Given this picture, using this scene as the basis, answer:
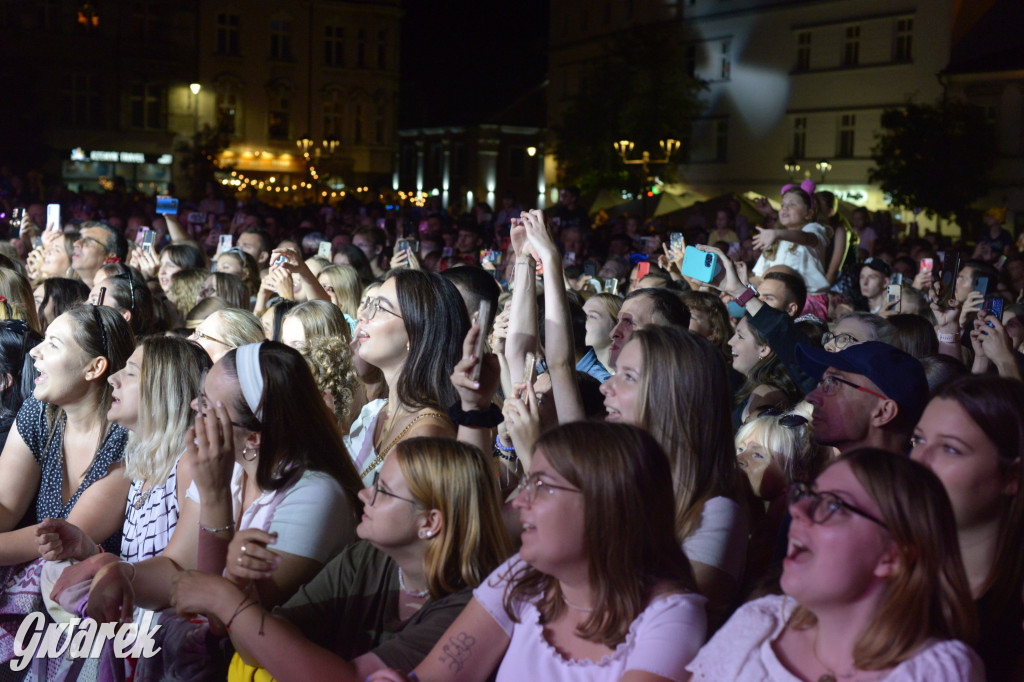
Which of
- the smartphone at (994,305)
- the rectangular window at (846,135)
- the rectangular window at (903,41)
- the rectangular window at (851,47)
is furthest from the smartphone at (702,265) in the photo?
the rectangular window at (851,47)

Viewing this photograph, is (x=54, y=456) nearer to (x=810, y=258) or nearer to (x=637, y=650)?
(x=637, y=650)

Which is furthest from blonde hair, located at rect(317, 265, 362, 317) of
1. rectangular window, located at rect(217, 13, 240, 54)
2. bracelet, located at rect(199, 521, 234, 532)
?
rectangular window, located at rect(217, 13, 240, 54)

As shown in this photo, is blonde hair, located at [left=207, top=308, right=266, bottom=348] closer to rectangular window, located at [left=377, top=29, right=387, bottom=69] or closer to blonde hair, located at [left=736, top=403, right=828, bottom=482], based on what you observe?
blonde hair, located at [left=736, top=403, right=828, bottom=482]

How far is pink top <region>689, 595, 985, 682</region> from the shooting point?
1.94m

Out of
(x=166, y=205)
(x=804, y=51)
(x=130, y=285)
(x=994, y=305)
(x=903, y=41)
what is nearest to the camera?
(x=994, y=305)

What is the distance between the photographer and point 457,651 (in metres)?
2.55

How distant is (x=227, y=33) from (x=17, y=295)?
135 feet

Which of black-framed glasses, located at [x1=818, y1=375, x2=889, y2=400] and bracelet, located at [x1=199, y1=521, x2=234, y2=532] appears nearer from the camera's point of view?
bracelet, located at [x1=199, y1=521, x2=234, y2=532]

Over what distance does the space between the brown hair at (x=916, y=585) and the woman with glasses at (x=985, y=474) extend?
66 centimetres

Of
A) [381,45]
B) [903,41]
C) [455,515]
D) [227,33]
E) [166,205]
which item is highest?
[381,45]

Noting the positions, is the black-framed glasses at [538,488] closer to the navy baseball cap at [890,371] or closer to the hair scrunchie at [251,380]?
the hair scrunchie at [251,380]

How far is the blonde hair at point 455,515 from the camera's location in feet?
9.12

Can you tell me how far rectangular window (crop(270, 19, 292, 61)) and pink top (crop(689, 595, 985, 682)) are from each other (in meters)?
46.5

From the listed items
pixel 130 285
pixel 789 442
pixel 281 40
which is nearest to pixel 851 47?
pixel 281 40
